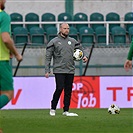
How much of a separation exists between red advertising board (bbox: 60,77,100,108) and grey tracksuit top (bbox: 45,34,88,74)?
18.3 feet

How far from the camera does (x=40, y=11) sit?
29000 mm

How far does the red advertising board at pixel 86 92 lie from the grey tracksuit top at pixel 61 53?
18.3ft

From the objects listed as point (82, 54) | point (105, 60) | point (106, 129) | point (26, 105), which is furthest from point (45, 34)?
point (106, 129)

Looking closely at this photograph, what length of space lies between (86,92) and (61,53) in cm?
585

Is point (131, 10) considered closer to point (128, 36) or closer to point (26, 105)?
point (128, 36)

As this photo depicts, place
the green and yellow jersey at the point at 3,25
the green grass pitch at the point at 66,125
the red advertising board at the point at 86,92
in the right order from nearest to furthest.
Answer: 1. the green and yellow jersey at the point at 3,25
2. the green grass pitch at the point at 66,125
3. the red advertising board at the point at 86,92

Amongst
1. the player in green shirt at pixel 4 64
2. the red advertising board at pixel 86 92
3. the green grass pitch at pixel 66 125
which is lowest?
the red advertising board at pixel 86 92

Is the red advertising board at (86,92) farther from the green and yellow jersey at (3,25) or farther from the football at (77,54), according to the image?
the green and yellow jersey at (3,25)

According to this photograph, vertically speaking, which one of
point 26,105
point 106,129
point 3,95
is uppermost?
point 3,95

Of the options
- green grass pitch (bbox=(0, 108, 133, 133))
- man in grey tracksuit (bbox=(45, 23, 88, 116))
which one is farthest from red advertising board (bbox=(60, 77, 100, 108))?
green grass pitch (bbox=(0, 108, 133, 133))

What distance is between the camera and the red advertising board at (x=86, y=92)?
21797mm

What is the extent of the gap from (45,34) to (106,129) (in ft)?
46.1

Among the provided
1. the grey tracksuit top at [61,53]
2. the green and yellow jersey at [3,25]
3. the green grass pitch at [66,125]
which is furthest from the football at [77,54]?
the green and yellow jersey at [3,25]

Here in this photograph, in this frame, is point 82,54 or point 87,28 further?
point 87,28
